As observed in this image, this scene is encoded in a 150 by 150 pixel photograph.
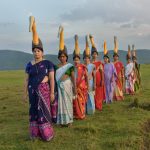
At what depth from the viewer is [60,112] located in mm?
11133

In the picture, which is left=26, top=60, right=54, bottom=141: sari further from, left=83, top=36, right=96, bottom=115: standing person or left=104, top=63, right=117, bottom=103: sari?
left=104, top=63, right=117, bottom=103: sari

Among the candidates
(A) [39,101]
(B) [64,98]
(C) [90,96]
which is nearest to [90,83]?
(C) [90,96]

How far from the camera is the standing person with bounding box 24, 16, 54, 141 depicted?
31.1ft

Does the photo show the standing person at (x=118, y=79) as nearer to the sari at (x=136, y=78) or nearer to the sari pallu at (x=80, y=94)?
the sari at (x=136, y=78)

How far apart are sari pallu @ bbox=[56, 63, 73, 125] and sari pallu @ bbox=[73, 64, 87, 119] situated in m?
1.24

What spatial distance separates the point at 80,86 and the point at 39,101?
362 centimetres

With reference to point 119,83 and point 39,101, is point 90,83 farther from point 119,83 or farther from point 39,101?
point 39,101

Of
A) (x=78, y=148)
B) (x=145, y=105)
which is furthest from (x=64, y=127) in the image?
(x=145, y=105)

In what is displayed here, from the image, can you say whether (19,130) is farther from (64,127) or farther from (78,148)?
(78,148)

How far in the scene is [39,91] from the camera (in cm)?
949

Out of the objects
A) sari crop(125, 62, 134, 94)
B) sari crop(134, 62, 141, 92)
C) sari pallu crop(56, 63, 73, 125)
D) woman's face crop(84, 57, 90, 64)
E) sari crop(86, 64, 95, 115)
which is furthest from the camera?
sari crop(134, 62, 141, 92)

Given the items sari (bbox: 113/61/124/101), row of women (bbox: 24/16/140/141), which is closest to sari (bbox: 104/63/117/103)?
sari (bbox: 113/61/124/101)

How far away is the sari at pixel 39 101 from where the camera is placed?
31.1ft

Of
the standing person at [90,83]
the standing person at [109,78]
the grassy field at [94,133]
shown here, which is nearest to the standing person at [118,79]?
the standing person at [109,78]
